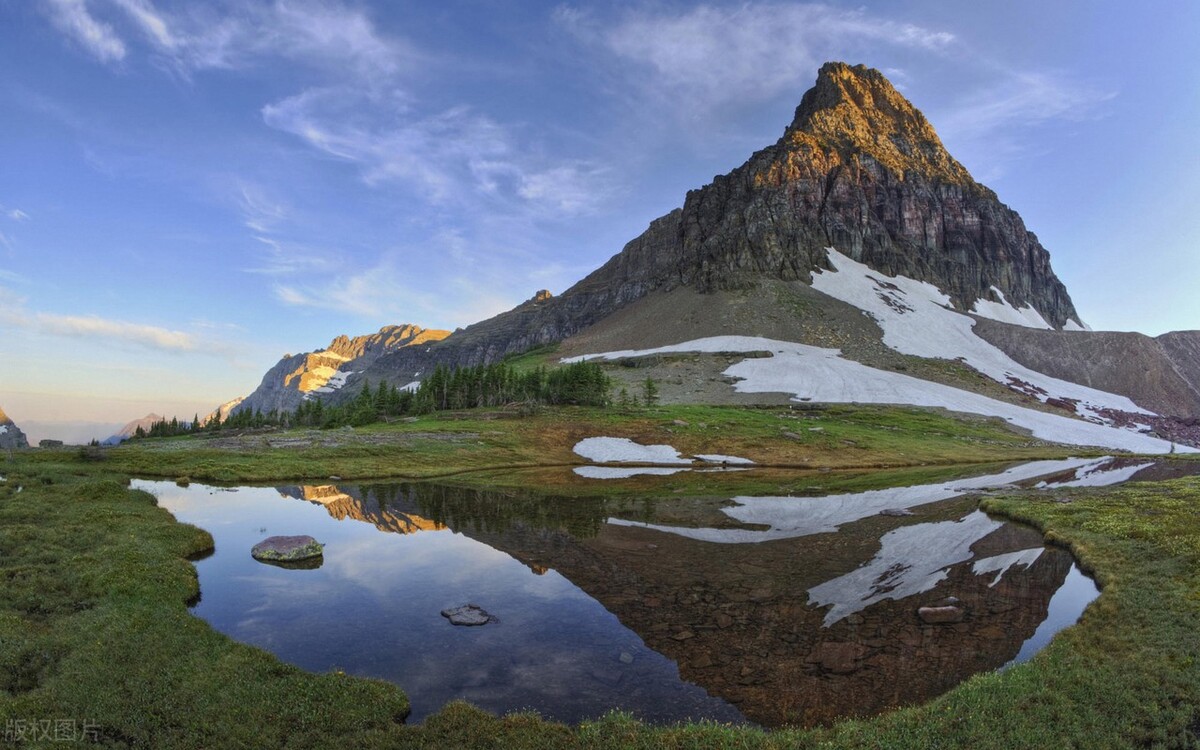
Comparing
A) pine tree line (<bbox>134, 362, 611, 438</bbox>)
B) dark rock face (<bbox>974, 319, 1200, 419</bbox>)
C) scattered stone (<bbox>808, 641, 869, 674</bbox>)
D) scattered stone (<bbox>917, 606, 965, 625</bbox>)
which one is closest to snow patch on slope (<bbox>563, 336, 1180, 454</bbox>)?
dark rock face (<bbox>974, 319, 1200, 419</bbox>)

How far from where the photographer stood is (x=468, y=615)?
19.5 m

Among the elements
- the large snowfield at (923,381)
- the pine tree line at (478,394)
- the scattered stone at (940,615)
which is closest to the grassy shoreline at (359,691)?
the scattered stone at (940,615)

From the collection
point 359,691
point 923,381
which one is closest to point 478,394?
point 359,691

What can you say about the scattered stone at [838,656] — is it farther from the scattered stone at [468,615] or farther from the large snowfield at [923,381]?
the large snowfield at [923,381]

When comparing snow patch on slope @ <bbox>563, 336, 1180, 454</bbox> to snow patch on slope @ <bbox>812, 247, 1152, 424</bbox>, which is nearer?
snow patch on slope @ <bbox>563, 336, 1180, 454</bbox>

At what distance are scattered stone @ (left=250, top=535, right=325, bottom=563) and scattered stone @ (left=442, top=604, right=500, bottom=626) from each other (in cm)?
1148

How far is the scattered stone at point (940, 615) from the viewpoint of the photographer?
1894 centimetres

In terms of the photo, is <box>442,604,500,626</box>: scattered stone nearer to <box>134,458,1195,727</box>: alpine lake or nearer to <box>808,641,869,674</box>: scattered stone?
<box>134,458,1195,727</box>: alpine lake

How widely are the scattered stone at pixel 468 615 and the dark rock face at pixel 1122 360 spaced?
206 metres

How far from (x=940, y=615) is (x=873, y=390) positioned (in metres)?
123

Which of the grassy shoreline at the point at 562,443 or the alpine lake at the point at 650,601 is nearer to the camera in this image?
the alpine lake at the point at 650,601

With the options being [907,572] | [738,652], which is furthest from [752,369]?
[738,652]

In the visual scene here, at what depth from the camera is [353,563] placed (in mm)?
26312

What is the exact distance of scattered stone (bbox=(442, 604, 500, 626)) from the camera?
19.1 meters
